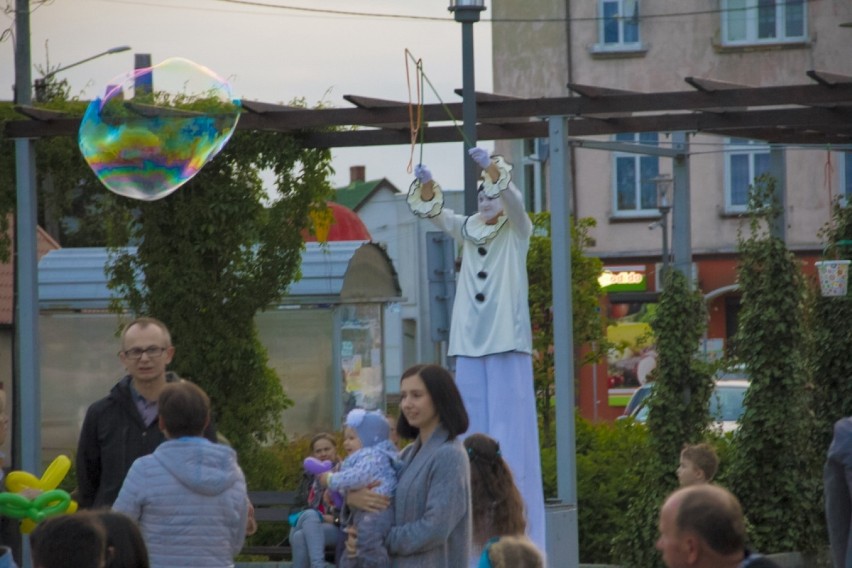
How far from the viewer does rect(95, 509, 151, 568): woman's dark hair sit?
4109 millimetres

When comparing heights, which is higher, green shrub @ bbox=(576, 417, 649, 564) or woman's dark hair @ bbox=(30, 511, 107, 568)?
woman's dark hair @ bbox=(30, 511, 107, 568)

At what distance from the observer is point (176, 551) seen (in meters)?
6.12

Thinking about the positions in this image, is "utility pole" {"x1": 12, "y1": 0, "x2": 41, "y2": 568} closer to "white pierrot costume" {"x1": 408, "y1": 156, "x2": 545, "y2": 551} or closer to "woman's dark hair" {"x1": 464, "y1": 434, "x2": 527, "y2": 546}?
"white pierrot costume" {"x1": 408, "y1": 156, "x2": 545, "y2": 551}

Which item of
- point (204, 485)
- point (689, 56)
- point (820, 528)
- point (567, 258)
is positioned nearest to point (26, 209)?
point (567, 258)

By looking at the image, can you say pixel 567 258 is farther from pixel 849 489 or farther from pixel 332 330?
pixel 332 330

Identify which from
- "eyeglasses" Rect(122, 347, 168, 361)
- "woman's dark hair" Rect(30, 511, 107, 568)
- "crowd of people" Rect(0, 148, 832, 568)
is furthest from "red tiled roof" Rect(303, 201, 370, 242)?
"woman's dark hair" Rect(30, 511, 107, 568)

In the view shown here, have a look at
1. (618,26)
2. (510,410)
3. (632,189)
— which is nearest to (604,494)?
(510,410)

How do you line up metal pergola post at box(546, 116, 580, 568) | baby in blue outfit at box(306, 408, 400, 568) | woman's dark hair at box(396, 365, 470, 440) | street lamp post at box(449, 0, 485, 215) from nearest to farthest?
baby in blue outfit at box(306, 408, 400, 568)
woman's dark hair at box(396, 365, 470, 440)
street lamp post at box(449, 0, 485, 215)
metal pergola post at box(546, 116, 580, 568)

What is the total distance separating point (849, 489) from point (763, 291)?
6.41 m

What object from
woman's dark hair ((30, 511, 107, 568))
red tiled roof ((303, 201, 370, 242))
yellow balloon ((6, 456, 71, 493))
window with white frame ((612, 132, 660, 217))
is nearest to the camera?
woman's dark hair ((30, 511, 107, 568))

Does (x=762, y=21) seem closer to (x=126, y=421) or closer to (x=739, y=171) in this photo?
(x=739, y=171)

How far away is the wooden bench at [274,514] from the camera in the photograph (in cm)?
1341

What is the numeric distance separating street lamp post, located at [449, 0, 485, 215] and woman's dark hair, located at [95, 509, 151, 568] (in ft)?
26.3

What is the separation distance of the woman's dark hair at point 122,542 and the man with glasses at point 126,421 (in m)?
2.69
